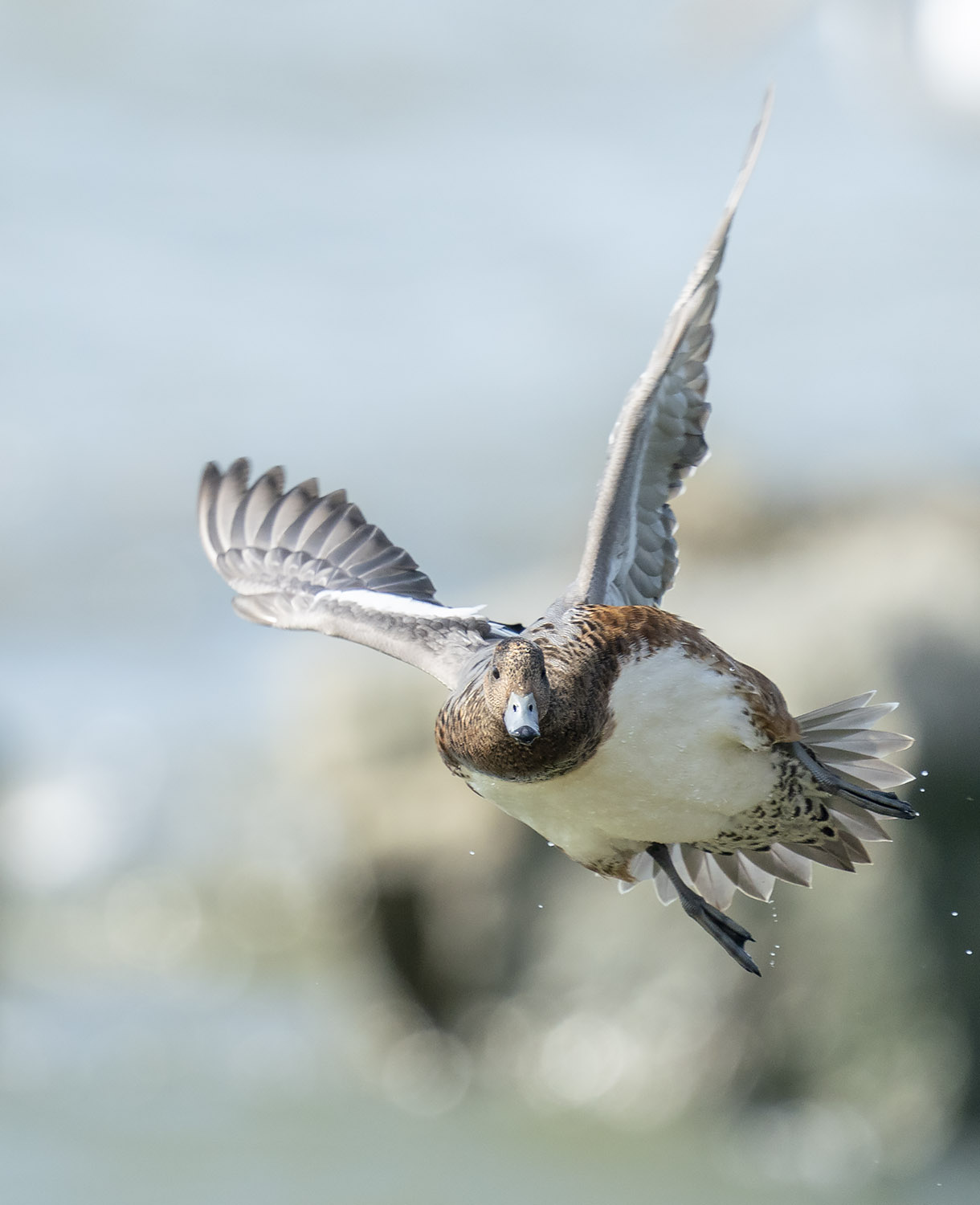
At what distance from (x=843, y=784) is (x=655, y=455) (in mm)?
930

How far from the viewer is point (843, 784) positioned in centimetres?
346

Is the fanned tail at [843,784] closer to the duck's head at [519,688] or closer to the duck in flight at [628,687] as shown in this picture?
the duck in flight at [628,687]

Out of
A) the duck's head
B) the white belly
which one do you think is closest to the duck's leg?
the white belly

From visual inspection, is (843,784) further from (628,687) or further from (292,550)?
(292,550)

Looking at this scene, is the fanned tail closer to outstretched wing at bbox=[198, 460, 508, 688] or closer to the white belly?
the white belly

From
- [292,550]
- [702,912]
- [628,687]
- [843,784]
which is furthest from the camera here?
[292,550]

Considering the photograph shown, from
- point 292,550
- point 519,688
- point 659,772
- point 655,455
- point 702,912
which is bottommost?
point 519,688

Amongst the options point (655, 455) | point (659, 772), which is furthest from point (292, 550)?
point (659, 772)

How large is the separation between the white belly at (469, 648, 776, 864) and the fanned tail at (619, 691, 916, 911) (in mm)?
249

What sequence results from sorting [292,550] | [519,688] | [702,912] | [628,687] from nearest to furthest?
[519,688] → [628,687] → [702,912] → [292,550]

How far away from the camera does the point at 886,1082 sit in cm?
600

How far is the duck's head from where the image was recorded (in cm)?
278

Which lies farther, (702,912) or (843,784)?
(702,912)

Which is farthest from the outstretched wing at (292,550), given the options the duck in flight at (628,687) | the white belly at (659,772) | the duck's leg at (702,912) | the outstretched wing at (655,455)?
the white belly at (659,772)
